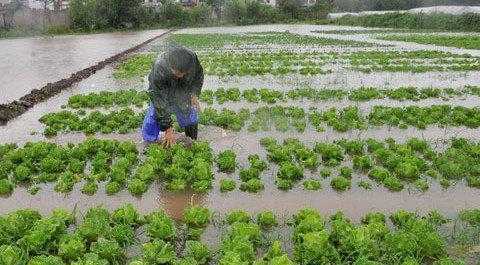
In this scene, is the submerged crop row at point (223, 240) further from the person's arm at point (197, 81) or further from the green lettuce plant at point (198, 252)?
the person's arm at point (197, 81)

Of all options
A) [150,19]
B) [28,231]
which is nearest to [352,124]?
[28,231]

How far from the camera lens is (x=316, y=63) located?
850 inches

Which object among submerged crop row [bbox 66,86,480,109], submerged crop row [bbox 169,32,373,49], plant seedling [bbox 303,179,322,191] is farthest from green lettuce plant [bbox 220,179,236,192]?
submerged crop row [bbox 169,32,373,49]

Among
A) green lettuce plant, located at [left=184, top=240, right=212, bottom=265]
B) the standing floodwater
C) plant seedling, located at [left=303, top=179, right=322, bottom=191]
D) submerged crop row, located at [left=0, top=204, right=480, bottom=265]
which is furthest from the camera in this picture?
the standing floodwater

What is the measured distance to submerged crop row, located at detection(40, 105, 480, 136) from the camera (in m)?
10.2

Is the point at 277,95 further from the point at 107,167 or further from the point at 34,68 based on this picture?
the point at 34,68

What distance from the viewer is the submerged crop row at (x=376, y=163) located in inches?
276

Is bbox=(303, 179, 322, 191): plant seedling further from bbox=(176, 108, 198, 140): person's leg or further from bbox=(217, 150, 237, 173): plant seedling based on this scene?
bbox=(176, 108, 198, 140): person's leg

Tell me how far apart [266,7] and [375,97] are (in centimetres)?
6501

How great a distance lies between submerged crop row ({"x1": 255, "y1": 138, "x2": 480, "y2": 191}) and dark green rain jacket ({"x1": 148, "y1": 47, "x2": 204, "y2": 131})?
160cm

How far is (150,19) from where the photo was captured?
67.1 m

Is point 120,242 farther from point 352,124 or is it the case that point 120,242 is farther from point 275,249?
point 352,124

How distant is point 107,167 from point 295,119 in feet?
14.9

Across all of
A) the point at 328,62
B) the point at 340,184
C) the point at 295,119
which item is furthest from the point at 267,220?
the point at 328,62
